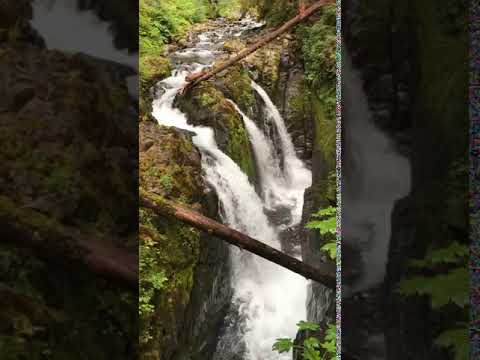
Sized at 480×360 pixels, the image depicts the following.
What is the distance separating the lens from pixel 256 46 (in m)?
4.41

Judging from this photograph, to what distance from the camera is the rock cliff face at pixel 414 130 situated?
5.84 ft

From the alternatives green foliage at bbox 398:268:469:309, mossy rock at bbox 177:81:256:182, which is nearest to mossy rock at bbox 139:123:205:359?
mossy rock at bbox 177:81:256:182

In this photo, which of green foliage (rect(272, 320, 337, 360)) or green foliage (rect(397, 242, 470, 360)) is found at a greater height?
green foliage (rect(397, 242, 470, 360))

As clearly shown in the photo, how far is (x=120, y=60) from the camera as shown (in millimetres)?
1609

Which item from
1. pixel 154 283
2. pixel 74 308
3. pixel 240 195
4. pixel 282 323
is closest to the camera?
pixel 74 308

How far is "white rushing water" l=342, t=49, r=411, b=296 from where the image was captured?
73.5 inches

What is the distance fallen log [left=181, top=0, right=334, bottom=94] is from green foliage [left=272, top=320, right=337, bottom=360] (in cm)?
266

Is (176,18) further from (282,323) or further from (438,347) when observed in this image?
(438,347)

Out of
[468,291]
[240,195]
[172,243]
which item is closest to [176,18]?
[240,195]

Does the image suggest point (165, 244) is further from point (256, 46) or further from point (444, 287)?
point (256, 46)

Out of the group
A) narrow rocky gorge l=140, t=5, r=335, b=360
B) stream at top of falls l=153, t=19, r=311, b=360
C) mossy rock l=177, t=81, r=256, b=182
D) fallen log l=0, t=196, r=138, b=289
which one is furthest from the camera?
mossy rock l=177, t=81, r=256, b=182

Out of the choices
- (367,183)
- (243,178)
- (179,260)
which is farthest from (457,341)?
(243,178)

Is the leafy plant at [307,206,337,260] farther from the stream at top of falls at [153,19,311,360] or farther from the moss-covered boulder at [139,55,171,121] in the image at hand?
the moss-covered boulder at [139,55,171,121]

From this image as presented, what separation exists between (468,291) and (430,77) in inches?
40.3
